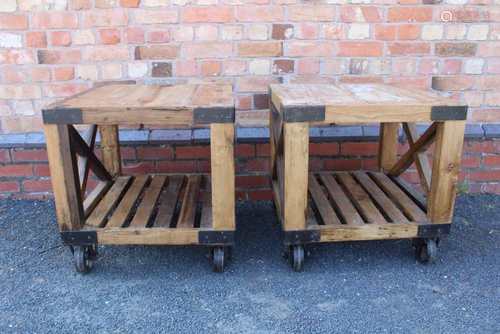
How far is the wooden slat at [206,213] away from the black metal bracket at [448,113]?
3.85ft

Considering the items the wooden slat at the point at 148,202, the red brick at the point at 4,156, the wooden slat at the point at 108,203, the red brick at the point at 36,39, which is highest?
the red brick at the point at 36,39

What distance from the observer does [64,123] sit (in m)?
2.06

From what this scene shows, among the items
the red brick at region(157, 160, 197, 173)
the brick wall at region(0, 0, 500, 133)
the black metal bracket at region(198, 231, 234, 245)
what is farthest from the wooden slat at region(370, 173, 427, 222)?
the red brick at region(157, 160, 197, 173)

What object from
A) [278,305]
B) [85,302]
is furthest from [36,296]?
[278,305]

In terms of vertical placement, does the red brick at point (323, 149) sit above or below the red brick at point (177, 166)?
above

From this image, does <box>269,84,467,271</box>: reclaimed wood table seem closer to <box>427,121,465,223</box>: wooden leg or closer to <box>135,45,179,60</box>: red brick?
<box>427,121,465,223</box>: wooden leg

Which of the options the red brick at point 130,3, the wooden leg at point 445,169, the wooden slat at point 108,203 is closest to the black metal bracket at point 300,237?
the wooden leg at point 445,169

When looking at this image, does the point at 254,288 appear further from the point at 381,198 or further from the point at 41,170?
the point at 41,170

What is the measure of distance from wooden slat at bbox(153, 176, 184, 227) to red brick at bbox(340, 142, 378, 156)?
1.10 metres

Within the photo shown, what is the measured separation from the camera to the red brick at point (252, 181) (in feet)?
10.2

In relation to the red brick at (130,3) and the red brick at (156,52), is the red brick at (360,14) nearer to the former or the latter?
the red brick at (156,52)

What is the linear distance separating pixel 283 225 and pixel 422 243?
0.74 metres

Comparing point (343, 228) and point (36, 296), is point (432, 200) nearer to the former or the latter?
point (343, 228)

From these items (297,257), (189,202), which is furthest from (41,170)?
(297,257)
